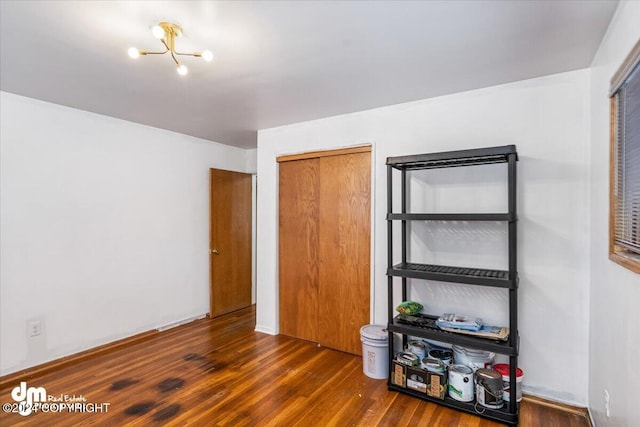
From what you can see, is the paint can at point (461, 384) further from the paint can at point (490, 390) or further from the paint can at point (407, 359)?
the paint can at point (407, 359)

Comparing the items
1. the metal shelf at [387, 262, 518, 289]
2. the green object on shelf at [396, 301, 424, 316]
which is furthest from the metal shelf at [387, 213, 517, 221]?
the green object on shelf at [396, 301, 424, 316]

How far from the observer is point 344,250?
10.9 feet

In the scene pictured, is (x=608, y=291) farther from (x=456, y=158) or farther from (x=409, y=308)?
(x=409, y=308)

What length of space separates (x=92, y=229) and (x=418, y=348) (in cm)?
326

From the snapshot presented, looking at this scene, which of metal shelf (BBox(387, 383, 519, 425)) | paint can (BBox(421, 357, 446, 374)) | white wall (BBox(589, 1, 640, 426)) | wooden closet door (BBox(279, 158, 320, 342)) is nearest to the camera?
white wall (BBox(589, 1, 640, 426))

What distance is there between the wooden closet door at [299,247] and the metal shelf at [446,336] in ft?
3.83

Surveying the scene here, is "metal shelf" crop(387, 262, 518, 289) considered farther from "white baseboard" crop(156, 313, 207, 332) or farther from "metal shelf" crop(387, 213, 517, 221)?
"white baseboard" crop(156, 313, 207, 332)

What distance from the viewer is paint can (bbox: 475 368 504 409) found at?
220 centimetres

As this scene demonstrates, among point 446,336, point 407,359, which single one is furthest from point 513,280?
point 407,359

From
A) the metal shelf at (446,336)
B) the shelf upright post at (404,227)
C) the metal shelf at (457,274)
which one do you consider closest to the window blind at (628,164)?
the metal shelf at (457,274)

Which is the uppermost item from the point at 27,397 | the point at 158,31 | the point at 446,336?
the point at 158,31

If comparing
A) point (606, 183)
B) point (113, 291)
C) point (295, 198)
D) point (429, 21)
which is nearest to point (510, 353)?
point (606, 183)

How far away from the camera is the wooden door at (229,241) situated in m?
4.43

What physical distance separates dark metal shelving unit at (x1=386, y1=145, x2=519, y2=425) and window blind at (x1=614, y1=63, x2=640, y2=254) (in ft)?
1.81
